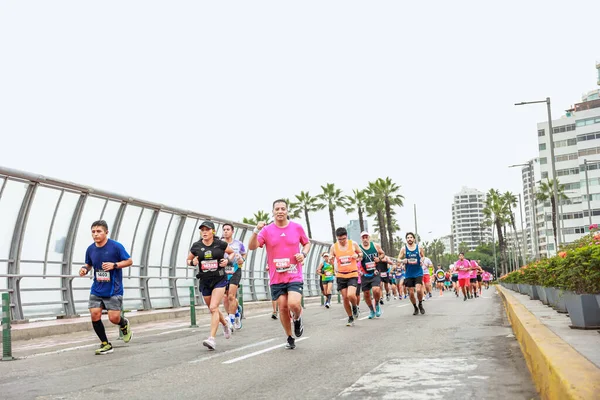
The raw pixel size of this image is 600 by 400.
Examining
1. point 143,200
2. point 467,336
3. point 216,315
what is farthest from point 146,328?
point 467,336

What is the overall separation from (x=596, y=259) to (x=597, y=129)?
350 ft

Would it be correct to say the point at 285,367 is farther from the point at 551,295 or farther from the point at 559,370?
the point at 551,295

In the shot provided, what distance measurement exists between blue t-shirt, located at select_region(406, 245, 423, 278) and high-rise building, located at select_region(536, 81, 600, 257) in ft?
306

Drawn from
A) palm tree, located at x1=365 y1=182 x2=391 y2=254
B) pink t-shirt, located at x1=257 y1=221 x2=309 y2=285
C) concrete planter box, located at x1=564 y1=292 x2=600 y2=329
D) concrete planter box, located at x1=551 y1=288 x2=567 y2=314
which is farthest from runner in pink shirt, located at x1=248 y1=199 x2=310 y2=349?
palm tree, located at x1=365 y1=182 x2=391 y2=254

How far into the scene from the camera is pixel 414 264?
16141 millimetres

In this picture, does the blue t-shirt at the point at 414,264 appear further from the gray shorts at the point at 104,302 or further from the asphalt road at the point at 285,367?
the gray shorts at the point at 104,302

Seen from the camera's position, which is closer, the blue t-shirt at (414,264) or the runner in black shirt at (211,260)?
the runner in black shirt at (211,260)

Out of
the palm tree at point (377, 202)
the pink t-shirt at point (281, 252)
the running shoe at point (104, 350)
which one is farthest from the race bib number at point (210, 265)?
the palm tree at point (377, 202)

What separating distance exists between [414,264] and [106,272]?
8455 millimetres

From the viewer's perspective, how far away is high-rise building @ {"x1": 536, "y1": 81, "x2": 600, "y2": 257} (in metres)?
106

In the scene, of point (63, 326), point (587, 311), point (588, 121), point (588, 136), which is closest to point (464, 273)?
point (63, 326)

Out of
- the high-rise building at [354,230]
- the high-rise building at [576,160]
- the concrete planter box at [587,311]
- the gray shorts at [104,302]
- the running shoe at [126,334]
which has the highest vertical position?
the high-rise building at [576,160]

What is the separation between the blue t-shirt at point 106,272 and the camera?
9.38 meters

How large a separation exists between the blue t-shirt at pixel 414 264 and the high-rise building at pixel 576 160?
306 ft
